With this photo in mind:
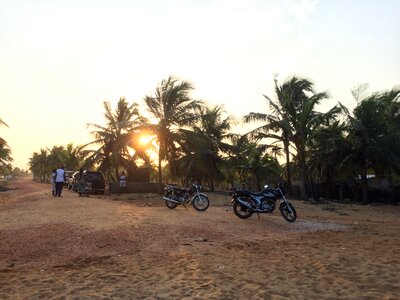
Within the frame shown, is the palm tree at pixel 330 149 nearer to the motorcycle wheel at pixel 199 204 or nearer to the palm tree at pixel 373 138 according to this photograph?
the palm tree at pixel 373 138

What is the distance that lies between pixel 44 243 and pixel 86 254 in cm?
136

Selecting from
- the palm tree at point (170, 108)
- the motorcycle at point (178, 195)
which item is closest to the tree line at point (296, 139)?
the palm tree at point (170, 108)

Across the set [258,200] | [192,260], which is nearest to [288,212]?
[258,200]

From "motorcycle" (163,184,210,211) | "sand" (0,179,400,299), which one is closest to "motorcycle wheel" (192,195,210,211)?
"motorcycle" (163,184,210,211)

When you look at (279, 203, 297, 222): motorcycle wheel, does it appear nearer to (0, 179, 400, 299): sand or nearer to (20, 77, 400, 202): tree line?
(0, 179, 400, 299): sand

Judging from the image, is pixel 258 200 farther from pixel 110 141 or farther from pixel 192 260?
pixel 110 141

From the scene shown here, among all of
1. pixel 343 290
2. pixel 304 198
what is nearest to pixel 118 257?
pixel 343 290

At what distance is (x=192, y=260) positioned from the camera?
21.2 ft

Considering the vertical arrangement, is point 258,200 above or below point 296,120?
below

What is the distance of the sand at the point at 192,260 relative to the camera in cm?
479

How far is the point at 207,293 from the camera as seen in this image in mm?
4695

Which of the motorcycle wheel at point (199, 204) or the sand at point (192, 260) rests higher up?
the motorcycle wheel at point (199, 204)

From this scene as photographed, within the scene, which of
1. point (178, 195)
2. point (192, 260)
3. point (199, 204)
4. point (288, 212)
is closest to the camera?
point (192, 260)

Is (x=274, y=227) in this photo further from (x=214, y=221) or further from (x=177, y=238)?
(x=177, y=238)
